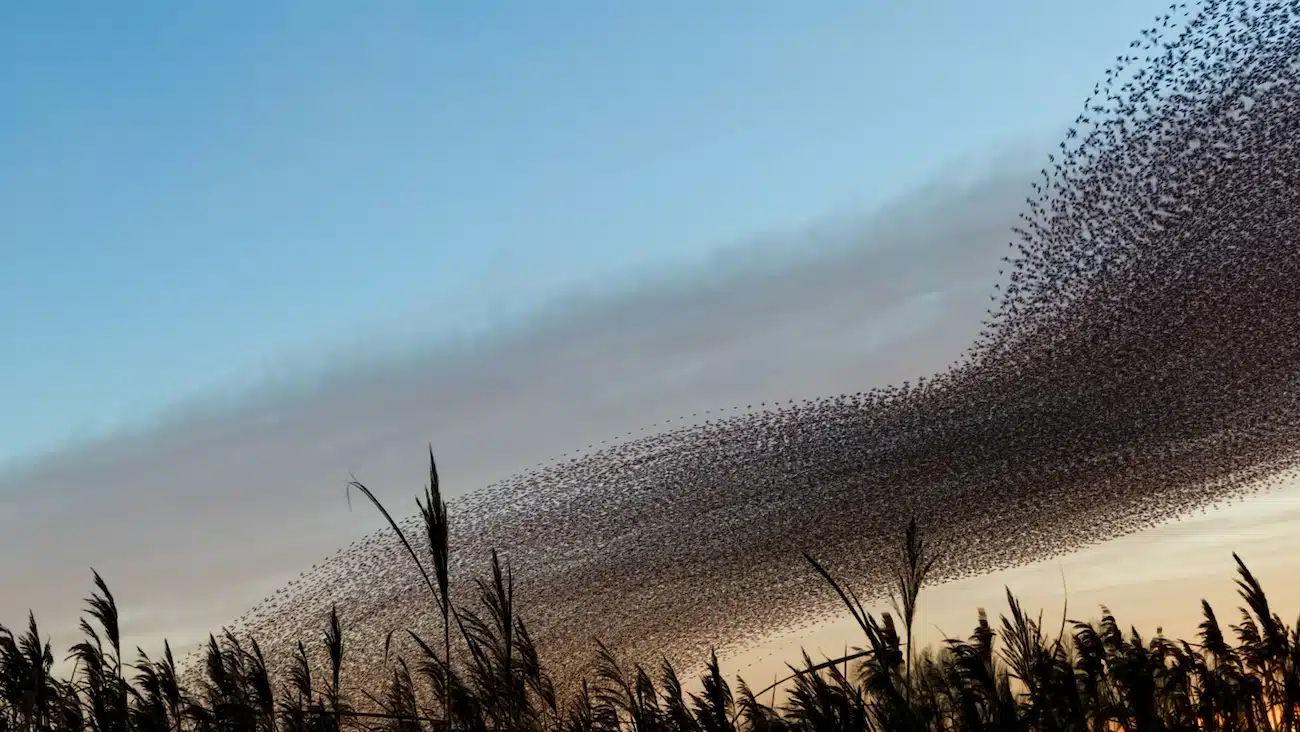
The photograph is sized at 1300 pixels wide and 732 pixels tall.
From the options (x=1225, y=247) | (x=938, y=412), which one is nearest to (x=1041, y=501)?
(x=938, y=412)

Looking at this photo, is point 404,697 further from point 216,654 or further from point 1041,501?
point 1041,501

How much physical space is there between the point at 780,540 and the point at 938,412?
6209mm

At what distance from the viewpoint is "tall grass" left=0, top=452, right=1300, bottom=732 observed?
6742mm

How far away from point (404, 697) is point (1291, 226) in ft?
90.2

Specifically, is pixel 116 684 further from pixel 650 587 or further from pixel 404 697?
pixel 650 587

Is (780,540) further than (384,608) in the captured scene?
No

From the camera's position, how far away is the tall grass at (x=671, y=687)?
6742 mm

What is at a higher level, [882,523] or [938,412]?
[938,412]

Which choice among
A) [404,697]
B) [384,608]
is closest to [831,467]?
[384,608]

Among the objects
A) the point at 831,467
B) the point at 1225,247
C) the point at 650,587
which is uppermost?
the point at 1225,247

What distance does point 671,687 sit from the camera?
9.34 m

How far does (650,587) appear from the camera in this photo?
127 feet

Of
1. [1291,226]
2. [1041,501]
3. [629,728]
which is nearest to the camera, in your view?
[629,728]

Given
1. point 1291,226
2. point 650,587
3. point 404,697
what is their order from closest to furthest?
point 404,697 → point 1291,226 → point 650,587
